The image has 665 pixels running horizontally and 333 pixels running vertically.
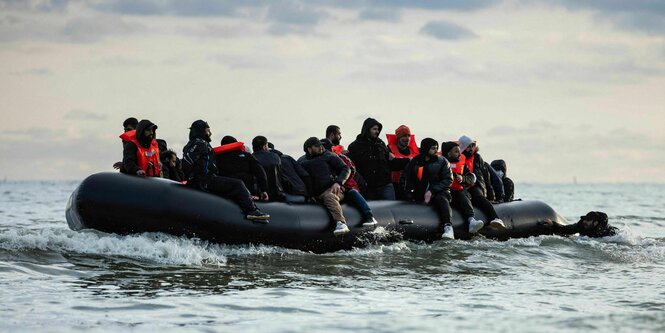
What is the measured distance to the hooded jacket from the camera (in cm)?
1287

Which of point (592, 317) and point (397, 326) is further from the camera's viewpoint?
point (592, 317)

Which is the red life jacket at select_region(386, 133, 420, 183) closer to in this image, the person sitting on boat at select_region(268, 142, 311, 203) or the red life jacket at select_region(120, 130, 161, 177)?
the person sitting on boat at select_region(268, 142, 311, 203)

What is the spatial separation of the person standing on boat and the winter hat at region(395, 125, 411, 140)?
565 millimetres

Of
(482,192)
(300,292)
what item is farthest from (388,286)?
(482,192)

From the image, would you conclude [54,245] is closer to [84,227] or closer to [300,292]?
[84,227]

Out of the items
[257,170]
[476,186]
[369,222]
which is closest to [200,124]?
[257,170]

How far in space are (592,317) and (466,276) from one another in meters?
3.26

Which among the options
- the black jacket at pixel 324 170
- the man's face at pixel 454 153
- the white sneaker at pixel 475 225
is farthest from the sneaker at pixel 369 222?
the man's face at pixel 454 153

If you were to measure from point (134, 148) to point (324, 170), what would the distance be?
9.56ft

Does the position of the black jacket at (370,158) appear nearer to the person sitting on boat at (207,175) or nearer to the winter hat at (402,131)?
the winter hat at (402,131)

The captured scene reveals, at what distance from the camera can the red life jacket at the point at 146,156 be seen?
13031 millimetres

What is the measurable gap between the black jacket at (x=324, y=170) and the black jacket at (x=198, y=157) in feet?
6.11

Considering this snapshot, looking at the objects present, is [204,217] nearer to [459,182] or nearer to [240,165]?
[240,165]

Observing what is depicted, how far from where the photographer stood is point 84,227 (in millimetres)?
12625
